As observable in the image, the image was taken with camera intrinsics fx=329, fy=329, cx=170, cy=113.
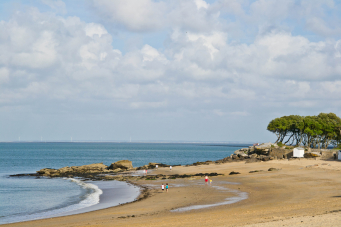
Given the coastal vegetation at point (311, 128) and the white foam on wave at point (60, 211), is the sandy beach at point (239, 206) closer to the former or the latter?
the white foam on wave at point (60, 211)

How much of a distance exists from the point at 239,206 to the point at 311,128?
85501 millimetres

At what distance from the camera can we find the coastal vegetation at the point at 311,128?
330 feet

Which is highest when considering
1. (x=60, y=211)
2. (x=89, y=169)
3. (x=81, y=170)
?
(x=60, y=211)

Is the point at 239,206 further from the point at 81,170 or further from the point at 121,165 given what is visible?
the point at 121,165

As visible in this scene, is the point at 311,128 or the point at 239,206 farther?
the point at 311,128

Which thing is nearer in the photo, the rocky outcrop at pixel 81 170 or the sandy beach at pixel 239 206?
the sandy beach at pixel 239 206

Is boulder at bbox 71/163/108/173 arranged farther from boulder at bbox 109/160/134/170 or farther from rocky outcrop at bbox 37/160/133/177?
boulder at bbox 109/160/134/170

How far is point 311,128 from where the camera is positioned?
338ft

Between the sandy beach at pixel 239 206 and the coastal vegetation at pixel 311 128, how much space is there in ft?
194

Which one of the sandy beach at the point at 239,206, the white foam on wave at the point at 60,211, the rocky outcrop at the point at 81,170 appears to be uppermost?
the sandy beach at the point at 239,206

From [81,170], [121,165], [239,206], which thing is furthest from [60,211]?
[121,165]

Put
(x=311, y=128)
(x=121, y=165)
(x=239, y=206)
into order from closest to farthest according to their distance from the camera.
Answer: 1. (x=239, y=206)
2. (x=121, y=165)
3. (x=311, y=128)

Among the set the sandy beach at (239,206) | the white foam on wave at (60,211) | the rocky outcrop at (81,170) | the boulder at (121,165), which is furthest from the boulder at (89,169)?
Answer: the sandy beach at (239,206)

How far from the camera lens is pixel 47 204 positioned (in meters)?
35.1
